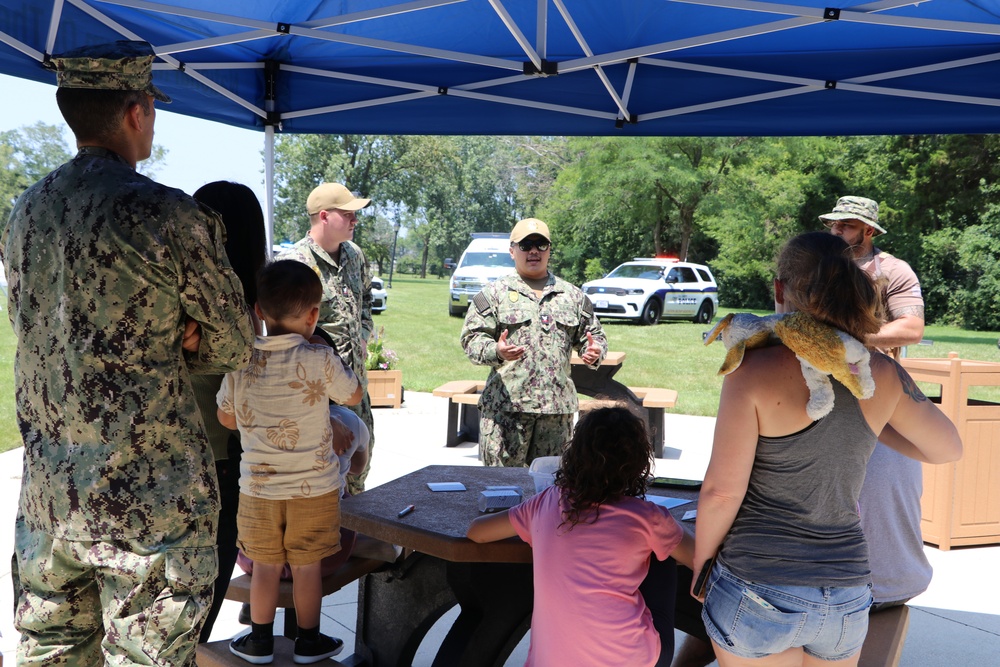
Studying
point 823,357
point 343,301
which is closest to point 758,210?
point 343,301

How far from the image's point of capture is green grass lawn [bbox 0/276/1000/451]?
11.5 metres

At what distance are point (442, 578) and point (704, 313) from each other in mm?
20336

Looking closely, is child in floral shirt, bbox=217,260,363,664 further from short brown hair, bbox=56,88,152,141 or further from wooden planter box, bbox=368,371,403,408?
wooden planter box, bbox=368,371,403,408

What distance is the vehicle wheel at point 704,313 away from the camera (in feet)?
72.0

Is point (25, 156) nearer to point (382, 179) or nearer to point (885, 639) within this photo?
point (885, 639)

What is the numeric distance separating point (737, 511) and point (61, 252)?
5.05ft

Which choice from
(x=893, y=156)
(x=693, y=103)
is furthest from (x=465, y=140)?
(x=693, y=103)

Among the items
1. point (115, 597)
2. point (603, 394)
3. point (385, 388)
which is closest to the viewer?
point (115, 597)

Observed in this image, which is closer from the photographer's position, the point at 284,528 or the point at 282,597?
the point at 284,528

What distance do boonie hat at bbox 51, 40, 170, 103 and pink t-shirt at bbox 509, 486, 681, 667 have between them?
133cm

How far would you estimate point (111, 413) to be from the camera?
1687 millimetres

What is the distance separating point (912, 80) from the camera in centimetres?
400

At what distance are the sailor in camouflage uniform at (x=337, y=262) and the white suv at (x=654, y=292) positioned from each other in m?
15.8

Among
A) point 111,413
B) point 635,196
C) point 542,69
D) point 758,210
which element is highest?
point 635,196
